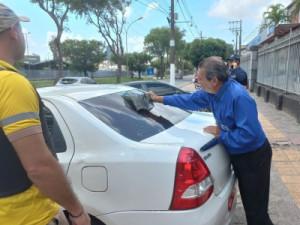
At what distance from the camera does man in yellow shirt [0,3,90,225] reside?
1.08 meters

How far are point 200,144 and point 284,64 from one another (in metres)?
9.55

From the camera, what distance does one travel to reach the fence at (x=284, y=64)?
28.2 ft

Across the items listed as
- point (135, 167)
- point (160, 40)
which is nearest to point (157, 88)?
point (135, 167)

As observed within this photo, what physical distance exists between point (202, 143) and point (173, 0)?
→ 55.3 feet

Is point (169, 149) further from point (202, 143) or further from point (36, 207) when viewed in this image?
point (36, 207)

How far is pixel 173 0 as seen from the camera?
17.2m

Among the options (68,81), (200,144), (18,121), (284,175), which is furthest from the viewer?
(68,81)

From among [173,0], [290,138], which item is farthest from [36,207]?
[173,0]

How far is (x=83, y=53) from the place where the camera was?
42125 mm

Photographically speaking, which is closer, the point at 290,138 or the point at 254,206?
the point at 254,206

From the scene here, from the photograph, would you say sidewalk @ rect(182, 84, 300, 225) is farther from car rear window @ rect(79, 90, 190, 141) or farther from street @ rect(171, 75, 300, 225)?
car rear window @ rect(79, 90, 190, 141)

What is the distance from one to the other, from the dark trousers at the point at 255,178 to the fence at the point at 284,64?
272 inches

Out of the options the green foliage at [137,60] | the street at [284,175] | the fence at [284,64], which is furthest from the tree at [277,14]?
the green foliage at [137,60]

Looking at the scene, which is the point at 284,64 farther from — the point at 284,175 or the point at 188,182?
the point at 188,182
